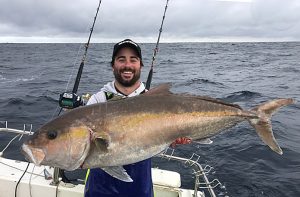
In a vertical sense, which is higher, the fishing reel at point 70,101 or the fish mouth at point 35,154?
the fishing reel at point 70,101

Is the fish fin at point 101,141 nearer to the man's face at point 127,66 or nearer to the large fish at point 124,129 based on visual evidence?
the large fish at point 124,129

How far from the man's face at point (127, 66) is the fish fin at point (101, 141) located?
1198 millimetres

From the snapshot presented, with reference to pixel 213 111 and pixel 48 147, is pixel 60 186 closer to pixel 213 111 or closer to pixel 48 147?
pixel 48 147

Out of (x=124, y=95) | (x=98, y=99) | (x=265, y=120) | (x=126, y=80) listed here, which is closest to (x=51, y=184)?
(x=98, y=99)

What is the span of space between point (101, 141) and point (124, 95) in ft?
3.86

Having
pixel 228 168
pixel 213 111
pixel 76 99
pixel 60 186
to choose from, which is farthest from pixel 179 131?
pixel 228 168

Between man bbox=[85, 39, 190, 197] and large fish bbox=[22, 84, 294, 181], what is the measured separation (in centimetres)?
74

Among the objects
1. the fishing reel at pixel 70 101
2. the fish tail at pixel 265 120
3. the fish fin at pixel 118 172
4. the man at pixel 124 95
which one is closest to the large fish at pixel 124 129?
the fish fin at pixel 118 172

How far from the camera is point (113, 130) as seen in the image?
325 centimetres

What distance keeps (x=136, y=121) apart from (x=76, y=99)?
1748 mm

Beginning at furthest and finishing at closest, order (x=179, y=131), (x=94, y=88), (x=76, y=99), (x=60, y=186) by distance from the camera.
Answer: (x=94, y=88) → (x=60, y=186) → (x=76, y=99) → (x=179, y=131)

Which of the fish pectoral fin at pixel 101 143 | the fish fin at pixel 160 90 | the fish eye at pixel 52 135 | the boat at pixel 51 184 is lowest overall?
the boat at pixel 51 184

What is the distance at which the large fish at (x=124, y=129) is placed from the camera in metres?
3.20

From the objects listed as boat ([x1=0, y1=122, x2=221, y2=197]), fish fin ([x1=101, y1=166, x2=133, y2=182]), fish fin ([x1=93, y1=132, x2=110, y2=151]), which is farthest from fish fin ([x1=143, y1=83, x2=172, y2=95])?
boat ([x1=0, y1=122, x2=221, y2=197])
